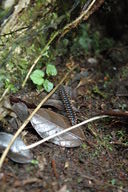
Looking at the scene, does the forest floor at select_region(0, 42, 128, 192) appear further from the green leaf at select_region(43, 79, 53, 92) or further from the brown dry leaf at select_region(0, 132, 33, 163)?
the green leaf at select_region(43, 79, 53, 92)

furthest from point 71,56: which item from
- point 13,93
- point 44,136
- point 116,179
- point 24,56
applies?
point 116,179

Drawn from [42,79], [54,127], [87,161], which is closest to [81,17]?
[42,79]

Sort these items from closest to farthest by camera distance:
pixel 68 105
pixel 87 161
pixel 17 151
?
pixel 17 151 < pixel 87 161 < pixel 68 105

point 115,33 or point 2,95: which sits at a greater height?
point 2,95

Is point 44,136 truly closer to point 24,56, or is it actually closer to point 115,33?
point 24,56

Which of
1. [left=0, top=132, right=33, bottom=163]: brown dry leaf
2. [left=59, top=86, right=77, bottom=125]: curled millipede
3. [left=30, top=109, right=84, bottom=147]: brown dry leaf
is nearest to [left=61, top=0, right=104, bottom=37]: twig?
[left=59, top=86, right=77, bottom=125]: curled millipede

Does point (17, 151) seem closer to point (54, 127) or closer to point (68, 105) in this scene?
point (54, 127)
